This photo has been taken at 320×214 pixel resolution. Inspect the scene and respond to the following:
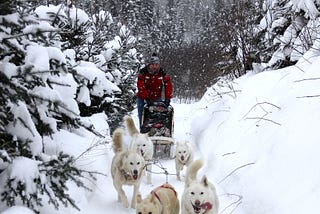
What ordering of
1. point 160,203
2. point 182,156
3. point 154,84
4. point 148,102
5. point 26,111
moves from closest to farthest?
1. point 26,111
2. point 160,203
3. point 182,156
4. point 148,102
5. point 154,84

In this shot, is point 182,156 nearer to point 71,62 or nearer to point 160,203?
point 160,203

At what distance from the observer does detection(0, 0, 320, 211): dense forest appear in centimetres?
283

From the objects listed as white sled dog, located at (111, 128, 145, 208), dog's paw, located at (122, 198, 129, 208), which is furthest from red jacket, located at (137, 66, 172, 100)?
dog's paw, located at (122, 198, 129, 208)

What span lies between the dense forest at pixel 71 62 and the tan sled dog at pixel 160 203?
83 centimetres

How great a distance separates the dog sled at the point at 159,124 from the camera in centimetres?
798

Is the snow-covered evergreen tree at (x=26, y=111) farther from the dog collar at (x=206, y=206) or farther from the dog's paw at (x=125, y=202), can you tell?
the dog's paw at (x=125, y=202)

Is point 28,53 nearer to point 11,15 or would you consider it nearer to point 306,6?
point 11,15

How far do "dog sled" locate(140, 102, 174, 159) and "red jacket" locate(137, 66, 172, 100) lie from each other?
0.50m

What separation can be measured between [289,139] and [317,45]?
9.19 feet

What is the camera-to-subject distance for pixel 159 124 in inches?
316

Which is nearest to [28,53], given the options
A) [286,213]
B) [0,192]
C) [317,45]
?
[0,192]

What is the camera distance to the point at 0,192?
295 centimetres

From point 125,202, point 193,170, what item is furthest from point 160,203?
point 125,202

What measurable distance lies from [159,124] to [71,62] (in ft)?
11.4
